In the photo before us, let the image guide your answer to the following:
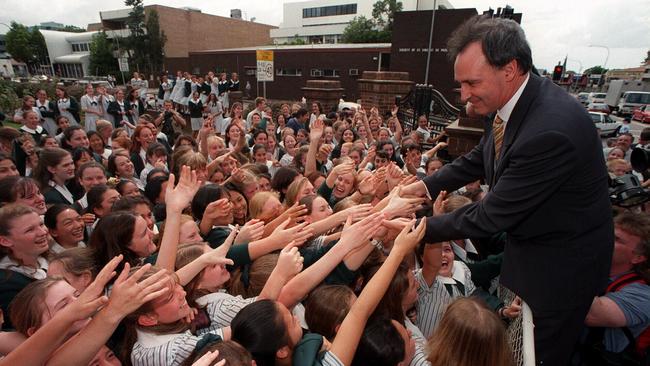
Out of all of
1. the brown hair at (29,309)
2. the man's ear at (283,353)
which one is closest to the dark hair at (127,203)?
the brown hair at (29,309)

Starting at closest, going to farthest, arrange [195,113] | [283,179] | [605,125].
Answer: [283,179] < [195,113] < [605,125]

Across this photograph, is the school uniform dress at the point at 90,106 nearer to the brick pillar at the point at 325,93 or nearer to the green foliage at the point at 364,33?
the brick pillar at the point at 325,93

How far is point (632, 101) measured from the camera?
29281 mm

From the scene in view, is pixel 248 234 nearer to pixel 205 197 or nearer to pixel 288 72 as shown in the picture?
pixel 205 197

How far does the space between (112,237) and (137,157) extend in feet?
11.3

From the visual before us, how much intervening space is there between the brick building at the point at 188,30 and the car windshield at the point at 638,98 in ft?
135

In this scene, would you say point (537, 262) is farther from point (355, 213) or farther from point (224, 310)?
point (224, 310)

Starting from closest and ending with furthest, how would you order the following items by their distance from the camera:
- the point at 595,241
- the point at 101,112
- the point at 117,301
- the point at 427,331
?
the point at 117,301 < the point at 595,241 < the point at 427,331 < the point at 101,112

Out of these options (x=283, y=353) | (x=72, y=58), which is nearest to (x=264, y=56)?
(x=283, y=353)

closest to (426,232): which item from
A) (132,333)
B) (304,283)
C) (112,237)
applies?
(304,283)

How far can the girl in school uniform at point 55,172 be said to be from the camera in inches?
159

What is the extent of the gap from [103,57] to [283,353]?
177 feet

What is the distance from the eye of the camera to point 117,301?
149 cm

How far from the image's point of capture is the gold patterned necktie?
1.93 m
